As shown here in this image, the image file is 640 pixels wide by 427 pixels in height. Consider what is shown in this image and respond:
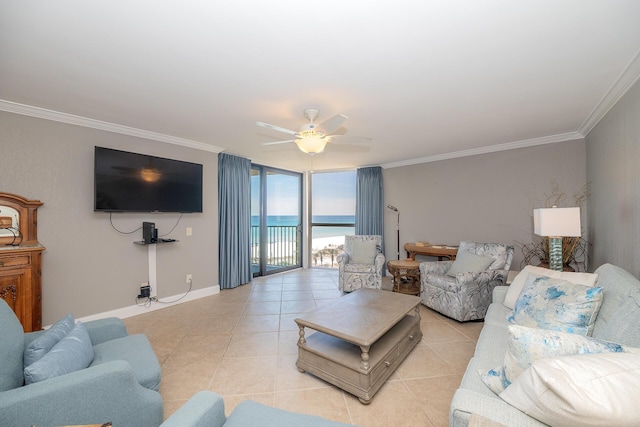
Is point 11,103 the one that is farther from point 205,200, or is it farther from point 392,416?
point 392,416

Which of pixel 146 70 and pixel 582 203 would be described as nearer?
pixel 146 70

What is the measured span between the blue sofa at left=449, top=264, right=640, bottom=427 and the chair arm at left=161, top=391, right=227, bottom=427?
959 millimetres

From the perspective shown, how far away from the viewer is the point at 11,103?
253 cm

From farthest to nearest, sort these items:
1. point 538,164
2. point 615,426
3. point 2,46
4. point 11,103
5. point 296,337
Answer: point 538,164 → point 296,337 → point 11,103 → point 2,46 → point 615,426

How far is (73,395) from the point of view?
3.80 ft

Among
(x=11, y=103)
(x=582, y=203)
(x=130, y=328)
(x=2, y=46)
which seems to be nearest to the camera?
(x=2, y=46)

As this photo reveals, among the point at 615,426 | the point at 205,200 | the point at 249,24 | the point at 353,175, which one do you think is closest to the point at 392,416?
the point at 615,426

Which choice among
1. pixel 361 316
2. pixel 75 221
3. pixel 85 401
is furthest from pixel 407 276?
pixel 75 221

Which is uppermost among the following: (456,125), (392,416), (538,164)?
(456,125)

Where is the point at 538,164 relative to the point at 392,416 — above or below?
above

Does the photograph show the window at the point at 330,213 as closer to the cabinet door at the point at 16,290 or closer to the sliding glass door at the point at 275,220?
the sliding glass door at the point at 275,220

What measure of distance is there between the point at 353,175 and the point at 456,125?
297 centimetres

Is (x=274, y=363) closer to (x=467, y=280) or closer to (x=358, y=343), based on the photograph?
(x=358, y=343)

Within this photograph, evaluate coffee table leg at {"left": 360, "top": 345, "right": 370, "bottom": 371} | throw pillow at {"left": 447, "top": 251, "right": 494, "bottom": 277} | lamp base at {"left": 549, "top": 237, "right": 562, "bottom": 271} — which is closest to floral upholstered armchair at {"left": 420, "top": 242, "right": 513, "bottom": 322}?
throw pillow at {"left": 447, "top": 251, "right": 494, "bottom": 277}
